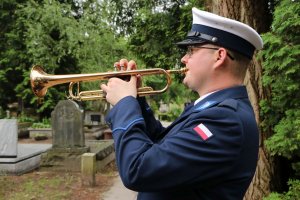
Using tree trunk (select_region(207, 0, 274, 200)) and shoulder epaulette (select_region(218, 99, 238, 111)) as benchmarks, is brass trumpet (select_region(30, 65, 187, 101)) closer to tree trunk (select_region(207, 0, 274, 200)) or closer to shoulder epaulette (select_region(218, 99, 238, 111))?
shoulder epaulette (select_region(218, 99, 238, 111))

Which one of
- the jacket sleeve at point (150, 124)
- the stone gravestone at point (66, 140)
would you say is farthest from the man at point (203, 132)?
the stone gravestone at point (66, 140)

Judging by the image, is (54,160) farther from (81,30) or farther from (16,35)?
(16,35)

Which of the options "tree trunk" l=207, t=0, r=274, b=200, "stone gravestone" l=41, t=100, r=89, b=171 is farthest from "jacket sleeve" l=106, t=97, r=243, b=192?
"stone gravestone" l=41, t=100, r=89, b=171

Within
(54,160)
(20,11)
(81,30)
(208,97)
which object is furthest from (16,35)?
(208,97)

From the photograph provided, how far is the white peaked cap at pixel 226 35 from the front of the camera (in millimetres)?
1831

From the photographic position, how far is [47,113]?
22391 millimetres

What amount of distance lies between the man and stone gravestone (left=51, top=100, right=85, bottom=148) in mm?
8495

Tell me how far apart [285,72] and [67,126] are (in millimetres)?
6889

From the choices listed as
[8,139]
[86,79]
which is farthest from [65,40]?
[86,79]

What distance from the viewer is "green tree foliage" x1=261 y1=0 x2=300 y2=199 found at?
176 inches

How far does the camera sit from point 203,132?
161cm

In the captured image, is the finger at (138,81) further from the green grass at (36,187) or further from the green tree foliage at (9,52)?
the green tree foliage at (9,52)

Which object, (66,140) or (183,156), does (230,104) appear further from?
(66,140)

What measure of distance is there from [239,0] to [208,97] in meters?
3.75
